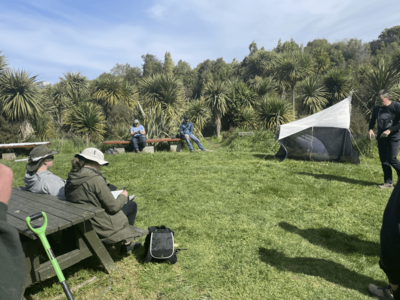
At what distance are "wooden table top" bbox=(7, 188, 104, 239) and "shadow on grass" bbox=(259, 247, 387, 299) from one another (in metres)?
2.12

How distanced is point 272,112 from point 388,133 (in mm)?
9332

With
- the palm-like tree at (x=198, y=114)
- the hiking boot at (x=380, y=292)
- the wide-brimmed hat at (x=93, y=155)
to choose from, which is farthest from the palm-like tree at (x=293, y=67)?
the wide-brimmed hat at (x=93, y=155)

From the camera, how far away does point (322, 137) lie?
8789 mm

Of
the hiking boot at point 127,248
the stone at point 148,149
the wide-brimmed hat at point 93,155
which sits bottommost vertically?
the hiking boot at point 127,248

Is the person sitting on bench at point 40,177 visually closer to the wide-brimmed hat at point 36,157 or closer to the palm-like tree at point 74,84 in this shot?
the wide-brimmed hat at point 36,157

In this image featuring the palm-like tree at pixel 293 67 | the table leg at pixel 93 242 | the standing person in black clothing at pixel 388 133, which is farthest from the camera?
the palm-like tree at pixel 293 67

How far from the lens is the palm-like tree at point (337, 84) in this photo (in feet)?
66.7

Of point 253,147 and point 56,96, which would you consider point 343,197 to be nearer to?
point 253,147

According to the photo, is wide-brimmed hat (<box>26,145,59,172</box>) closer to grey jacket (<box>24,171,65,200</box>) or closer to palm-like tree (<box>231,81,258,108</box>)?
grey jacket (<box>24,171,65,200</box>)

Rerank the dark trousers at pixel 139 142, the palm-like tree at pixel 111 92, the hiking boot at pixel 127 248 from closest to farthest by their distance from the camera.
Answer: the hiking boot at pixel 127 248
the dark trousers at pixel 139 142
the palm-like tree at pixel 111 92

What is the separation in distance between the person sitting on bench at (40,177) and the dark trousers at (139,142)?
6.72 metres

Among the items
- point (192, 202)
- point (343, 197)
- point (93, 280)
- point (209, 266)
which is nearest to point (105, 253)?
point (93, 280)

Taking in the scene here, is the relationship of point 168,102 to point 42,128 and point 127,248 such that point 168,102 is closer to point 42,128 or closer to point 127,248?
point 42,128

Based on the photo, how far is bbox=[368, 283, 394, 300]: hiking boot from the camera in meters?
2.63
